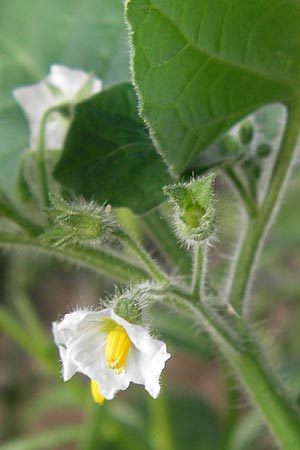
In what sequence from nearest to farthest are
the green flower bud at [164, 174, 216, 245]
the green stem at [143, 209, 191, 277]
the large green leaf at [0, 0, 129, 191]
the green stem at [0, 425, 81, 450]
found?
the green flower bud at [164, 174, 216, 245]
the green stem at [143, 209, 191, 277]
the large green leaf at [0, 0, 129, 191]
the green stem at [0, 425, 81, 450]

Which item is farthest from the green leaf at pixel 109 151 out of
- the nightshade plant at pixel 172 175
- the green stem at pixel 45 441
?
the green stem at pixel 45 441

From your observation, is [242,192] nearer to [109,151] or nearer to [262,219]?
[262,219]

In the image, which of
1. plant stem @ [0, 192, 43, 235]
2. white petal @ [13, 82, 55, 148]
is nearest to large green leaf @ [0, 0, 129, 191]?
white petal @ [13, 82, 55, 148]

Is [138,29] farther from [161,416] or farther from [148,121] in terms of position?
[161,416]

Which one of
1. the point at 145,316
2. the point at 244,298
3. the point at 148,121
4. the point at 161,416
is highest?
the point at 148,121

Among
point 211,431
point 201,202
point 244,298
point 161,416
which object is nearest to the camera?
point 201,202

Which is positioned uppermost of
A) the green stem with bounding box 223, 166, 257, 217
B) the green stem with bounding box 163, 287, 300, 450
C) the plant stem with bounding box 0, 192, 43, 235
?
the plant stem with bounding box 0, 192, 43, 235

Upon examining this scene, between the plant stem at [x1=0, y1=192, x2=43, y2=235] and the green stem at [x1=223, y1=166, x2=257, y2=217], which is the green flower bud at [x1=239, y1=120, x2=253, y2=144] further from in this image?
the plant stem at [x1=0, y1=192, x2=43, y2=235]

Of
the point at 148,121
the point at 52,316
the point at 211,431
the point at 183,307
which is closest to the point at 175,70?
the point at 148,121

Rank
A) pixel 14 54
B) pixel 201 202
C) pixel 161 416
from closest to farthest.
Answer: pixel 201 202, pixel 14 54, pixel 161 416
